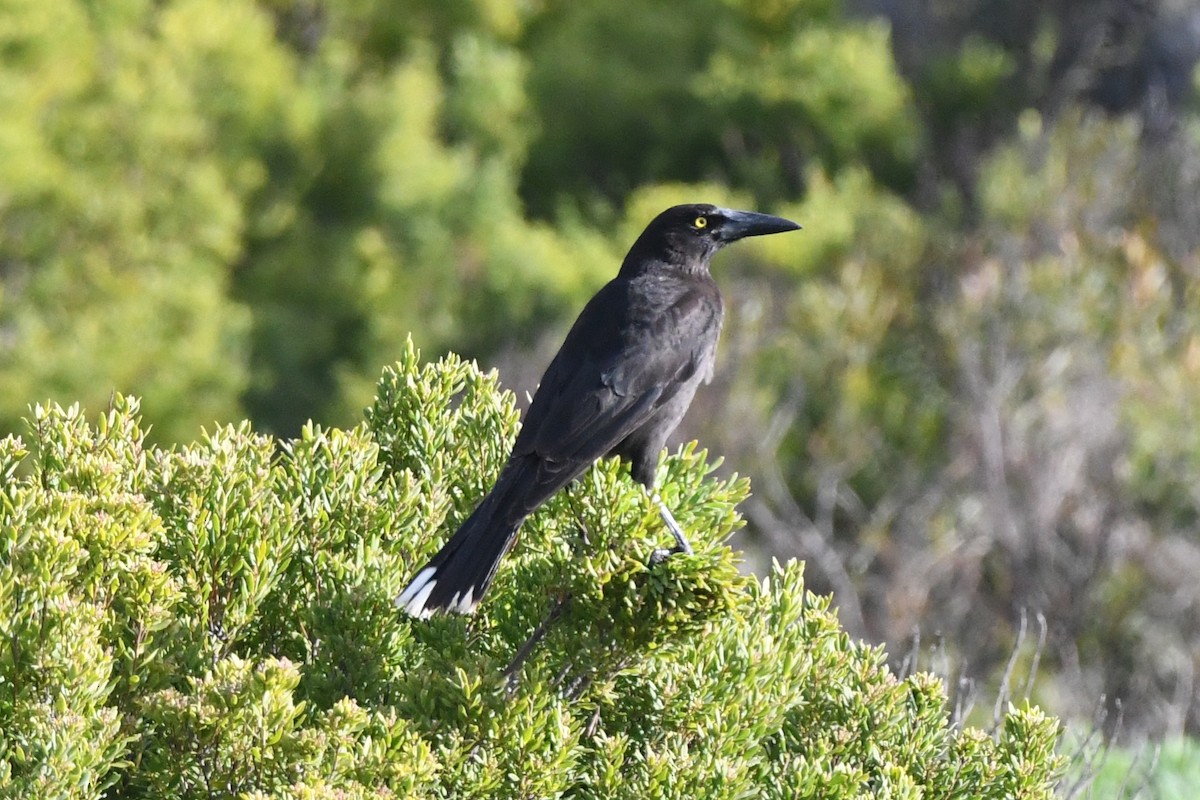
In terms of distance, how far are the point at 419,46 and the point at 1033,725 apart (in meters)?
19.9

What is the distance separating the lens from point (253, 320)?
735 inches

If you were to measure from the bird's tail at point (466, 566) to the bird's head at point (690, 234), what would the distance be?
222cm

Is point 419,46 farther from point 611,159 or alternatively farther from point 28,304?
point 28,304

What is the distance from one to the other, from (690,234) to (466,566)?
253 cm

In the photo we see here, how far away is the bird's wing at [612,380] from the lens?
4195 mm

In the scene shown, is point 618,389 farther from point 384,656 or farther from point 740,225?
point 384,656

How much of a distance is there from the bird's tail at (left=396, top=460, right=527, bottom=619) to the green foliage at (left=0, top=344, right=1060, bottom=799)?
2.7 inches

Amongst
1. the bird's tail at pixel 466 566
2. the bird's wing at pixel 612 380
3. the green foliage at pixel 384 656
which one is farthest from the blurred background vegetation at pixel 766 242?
the bird's tail at pixel 466 566

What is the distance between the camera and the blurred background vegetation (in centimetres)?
1092

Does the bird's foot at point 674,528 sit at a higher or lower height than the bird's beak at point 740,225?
lower

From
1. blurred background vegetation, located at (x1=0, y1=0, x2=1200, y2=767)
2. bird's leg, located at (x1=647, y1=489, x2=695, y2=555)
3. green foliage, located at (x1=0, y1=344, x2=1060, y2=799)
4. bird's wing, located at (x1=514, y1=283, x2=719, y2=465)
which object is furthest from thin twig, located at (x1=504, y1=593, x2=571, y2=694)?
blurred background vegetation, located at (x1=0, y1=0, x2=1200, y2=767)

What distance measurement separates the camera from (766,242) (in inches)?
635

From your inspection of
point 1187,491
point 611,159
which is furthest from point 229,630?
point 611,159

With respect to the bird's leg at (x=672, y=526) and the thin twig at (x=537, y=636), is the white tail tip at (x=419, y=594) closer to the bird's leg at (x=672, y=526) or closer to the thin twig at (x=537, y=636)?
the thin twig at (x=537, y=636)
